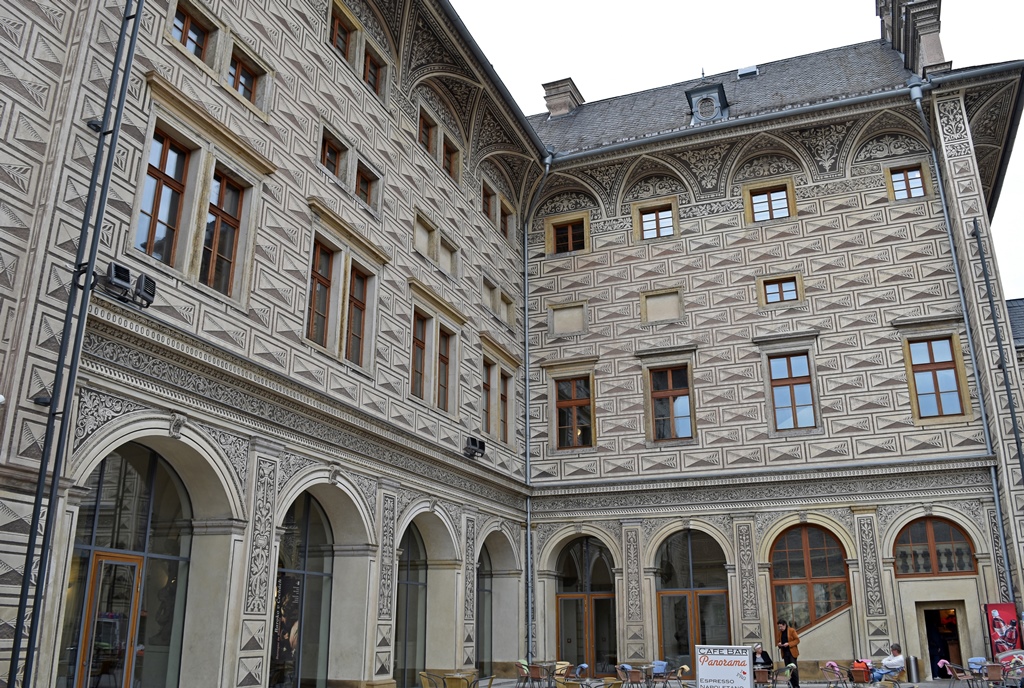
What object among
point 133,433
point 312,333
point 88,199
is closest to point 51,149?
point 88,199

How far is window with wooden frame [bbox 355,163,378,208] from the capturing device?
43.1 ft

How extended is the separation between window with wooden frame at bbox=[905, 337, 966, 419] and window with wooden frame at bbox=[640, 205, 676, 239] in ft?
17.2

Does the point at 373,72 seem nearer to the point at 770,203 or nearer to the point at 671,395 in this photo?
the point at 671,395

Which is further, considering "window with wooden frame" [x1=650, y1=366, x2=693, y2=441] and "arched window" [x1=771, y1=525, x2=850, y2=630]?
"window with wooden frame" [x1=650, y1=366, x2=693, y2=441]

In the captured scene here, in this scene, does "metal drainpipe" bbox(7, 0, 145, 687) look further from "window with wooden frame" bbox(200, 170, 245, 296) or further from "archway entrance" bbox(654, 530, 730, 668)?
"archway entrance" bbox(654, 530, 730, 668)

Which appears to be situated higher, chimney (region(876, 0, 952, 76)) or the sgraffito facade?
chimney (region(876, 0, 952, 76))

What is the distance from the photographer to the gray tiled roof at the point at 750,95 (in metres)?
18.6

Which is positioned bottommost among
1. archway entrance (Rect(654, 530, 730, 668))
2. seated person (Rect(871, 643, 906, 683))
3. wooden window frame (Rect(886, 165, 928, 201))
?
seated person (Rect(871, 643, 906, 683))

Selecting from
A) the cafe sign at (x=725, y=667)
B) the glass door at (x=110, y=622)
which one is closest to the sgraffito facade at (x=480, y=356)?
the glass door at (x=110, y=622)

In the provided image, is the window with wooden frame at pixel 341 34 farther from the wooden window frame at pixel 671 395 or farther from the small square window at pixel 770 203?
the small square window at pixel 770 203

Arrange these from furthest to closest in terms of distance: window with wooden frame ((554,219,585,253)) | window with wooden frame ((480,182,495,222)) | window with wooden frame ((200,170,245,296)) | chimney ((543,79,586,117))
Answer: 1. chimney ((543,79,586,117))
2. window with wooden frame ((554,219,585,253))
3. window with wooden frame ((480,182,495,222))
4. window with wooden frame ((200,170,245,296))

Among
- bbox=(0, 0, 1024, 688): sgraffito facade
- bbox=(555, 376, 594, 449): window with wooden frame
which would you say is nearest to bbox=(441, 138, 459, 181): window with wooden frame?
bbox=(0, 0, 1024, 688): sgraffito facade

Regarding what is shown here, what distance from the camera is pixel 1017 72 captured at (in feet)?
51.9

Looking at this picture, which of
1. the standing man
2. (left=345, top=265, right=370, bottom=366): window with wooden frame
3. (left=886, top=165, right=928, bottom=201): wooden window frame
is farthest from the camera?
(left=886, top=165, right=928, bottom=201): wooden window frame
